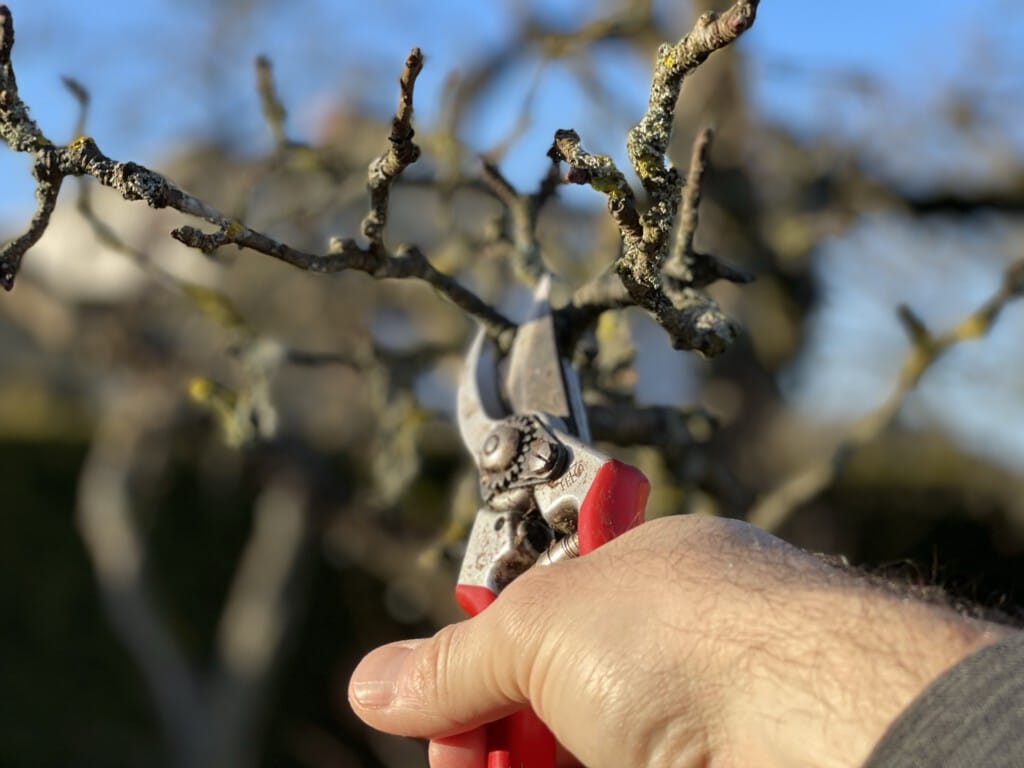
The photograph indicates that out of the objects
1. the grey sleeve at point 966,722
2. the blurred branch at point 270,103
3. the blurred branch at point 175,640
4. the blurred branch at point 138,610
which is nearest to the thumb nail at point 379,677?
the grey sleeve at point 966,722

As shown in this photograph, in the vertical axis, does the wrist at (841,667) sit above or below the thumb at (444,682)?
below

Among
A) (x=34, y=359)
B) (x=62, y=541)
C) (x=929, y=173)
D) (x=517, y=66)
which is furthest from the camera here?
(x=34, y=359)

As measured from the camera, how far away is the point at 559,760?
2.02 metres

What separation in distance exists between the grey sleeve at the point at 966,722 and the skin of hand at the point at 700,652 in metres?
0.02

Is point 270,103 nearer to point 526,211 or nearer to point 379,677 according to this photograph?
point 526,211

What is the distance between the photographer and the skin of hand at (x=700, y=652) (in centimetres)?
131

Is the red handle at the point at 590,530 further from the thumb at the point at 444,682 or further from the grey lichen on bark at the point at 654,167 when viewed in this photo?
the grey lichen on bark at the point at 654,167

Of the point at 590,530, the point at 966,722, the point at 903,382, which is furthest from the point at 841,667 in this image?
the point at 903,382

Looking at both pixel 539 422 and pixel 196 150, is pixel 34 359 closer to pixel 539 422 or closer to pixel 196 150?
pixel 196 150

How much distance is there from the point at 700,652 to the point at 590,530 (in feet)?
1.10

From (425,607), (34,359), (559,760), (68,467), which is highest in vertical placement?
(34,359)

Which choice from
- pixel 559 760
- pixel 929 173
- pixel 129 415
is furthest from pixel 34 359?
pixel 559 760

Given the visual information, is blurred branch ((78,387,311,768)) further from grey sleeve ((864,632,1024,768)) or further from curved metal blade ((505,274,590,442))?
grey sleeve ((864,632,1024,768))

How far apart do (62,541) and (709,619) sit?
914 centimetres
